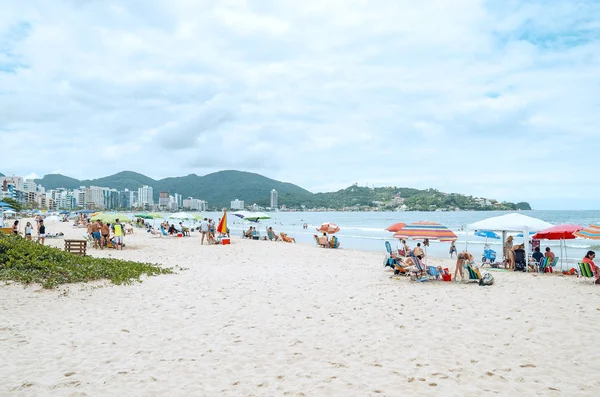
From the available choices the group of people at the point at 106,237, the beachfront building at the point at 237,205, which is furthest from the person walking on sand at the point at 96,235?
the beachfront building at the point at 237,205

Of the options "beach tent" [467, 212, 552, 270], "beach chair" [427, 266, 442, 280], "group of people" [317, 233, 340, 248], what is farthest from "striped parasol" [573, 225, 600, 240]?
"group of people" [317, 233, 340, 248]

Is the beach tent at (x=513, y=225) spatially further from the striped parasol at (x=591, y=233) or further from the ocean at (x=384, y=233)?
the ocean at (x=384, y=233)

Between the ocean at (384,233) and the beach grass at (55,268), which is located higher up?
the beach grass at (55,268)

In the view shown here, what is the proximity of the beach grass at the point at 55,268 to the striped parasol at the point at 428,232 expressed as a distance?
23.9 feet

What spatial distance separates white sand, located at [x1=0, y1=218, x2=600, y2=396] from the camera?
14.6 feet

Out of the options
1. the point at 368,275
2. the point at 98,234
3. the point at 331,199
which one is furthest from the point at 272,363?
the point at 331,199

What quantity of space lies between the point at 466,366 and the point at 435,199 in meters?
153

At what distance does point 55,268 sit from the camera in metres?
10.6

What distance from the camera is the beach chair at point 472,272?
35.9 ft

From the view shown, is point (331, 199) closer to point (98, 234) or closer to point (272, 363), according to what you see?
point (98, 234)

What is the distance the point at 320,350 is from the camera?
5.61 meters

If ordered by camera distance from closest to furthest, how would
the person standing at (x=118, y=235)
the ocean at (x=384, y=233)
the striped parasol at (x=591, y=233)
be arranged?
the striped parasol at (x=591, y=233) → the person standing at (x=118, y=235) → the ocean at (x=384, y=233)

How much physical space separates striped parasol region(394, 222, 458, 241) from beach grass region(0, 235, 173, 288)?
7.30 metres

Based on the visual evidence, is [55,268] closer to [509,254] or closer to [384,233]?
[509,254]
